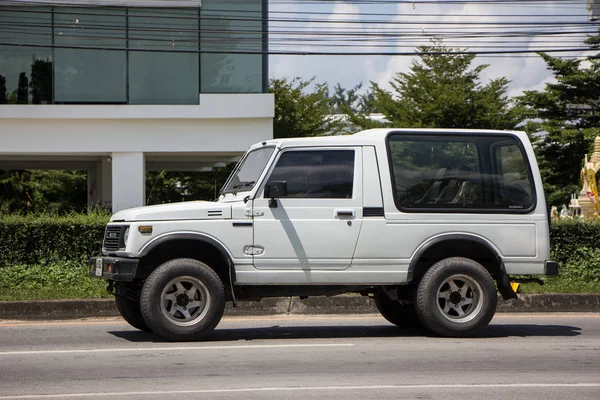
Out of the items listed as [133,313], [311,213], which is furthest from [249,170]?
[133,313]

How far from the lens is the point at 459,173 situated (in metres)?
10.5

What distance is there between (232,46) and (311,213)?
1557cm

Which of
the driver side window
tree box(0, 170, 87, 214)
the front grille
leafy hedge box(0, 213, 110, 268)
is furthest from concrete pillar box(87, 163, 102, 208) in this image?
the driver side window

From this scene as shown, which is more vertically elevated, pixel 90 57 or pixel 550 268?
pixel 90 57

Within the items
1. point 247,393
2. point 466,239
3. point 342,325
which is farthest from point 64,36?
point 247,393

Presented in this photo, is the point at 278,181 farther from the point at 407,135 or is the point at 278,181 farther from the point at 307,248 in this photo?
the point at 407,135

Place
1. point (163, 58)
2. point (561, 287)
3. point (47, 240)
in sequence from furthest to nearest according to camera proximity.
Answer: point (163, 58), point (47, 240), point (561, 287)

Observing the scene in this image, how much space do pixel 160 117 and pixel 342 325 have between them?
14363mm

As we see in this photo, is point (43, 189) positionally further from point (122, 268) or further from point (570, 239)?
point (122, 268)

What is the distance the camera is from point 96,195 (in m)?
35.3

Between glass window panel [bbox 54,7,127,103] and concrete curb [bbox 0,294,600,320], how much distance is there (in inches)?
499

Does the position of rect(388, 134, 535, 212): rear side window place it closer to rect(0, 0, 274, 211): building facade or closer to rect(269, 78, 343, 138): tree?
rect(0, 0, 274, 211): building facade

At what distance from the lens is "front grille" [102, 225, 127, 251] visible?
1000cm

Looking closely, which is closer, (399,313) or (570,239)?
(399,313)
